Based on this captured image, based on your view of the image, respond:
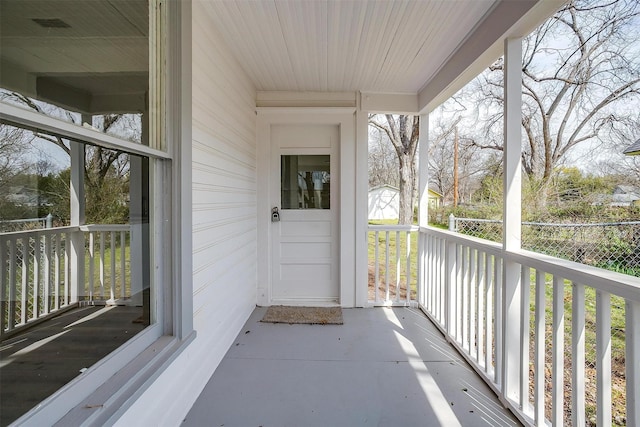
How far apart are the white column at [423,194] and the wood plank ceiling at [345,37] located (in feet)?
1.65

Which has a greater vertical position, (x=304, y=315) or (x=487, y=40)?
(x=487, y=40)

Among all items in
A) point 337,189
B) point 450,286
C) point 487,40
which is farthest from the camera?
point 337,189

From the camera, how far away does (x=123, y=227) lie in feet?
4.57

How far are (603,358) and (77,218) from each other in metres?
2.18

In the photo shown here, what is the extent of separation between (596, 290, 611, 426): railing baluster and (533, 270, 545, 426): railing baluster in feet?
1.09

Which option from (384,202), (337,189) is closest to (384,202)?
(384,202)

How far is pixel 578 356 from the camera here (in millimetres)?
1343

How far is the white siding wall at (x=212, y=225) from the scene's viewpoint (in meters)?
1.61

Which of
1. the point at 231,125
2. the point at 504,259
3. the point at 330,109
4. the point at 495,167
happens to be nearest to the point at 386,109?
the point at 330,109

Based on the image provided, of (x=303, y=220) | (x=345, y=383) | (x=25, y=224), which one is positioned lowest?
(x=345, y=383)

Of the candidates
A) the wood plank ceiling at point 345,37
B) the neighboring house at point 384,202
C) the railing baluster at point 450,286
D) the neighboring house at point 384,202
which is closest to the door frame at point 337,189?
the wood plank ceiling at point 345,37

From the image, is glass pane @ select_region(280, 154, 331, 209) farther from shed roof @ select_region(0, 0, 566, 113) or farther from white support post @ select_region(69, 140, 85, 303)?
white support post @ select_region(69, 140, 85, 303)

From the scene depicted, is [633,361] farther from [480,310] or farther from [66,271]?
[66,271]

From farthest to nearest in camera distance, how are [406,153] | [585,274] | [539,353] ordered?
[406,153], [539,353], [585,274]
